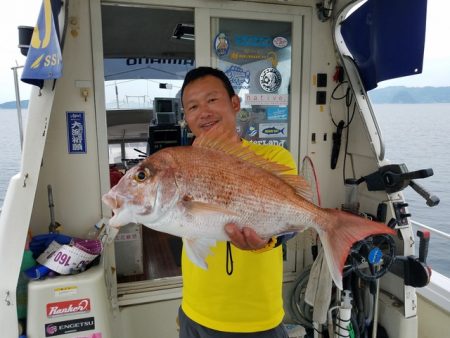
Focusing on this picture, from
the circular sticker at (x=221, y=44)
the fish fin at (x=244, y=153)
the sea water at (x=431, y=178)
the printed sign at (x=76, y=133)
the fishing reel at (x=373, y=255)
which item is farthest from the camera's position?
the sea water at (x=431, y=178)

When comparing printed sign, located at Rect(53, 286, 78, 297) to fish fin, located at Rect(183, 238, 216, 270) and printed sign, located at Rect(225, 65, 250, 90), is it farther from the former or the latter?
printed sign, located at Rect(225, 65, 250, 90)

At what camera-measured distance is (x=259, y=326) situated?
4.76ft

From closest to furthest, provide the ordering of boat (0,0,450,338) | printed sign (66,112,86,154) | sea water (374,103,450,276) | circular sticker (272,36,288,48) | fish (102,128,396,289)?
fish (102,128,396,289)
boat (0,0,450,338)
printed sign (66,112,86,154)
circular sticker (272,36,288,48)
sea water (374,103,450,276)

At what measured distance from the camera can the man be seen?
1460 mm

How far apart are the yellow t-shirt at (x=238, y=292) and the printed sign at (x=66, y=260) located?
0.96 metres

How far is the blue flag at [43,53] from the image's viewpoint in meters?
1.74

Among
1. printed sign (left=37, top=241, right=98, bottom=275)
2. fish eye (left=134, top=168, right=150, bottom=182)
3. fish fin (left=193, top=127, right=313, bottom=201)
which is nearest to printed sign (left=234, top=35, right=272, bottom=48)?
fish fin (left=193, top=127, right=313, bottom=201)

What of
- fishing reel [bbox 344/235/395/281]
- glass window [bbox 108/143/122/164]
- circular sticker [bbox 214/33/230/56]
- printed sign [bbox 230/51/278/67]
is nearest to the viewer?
fishing reel [bbox 344/235/395/281]

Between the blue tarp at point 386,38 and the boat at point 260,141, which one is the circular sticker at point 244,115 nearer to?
the boat at point 260,141

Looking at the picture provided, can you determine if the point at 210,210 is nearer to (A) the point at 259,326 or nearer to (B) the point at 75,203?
(A) the point at 259,326

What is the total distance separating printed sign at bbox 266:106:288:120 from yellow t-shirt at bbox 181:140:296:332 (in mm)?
1767

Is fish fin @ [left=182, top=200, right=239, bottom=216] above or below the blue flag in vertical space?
below

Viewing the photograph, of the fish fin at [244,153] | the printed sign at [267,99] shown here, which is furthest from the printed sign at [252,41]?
the fish fin at [244,153]

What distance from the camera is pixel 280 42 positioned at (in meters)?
3.18
